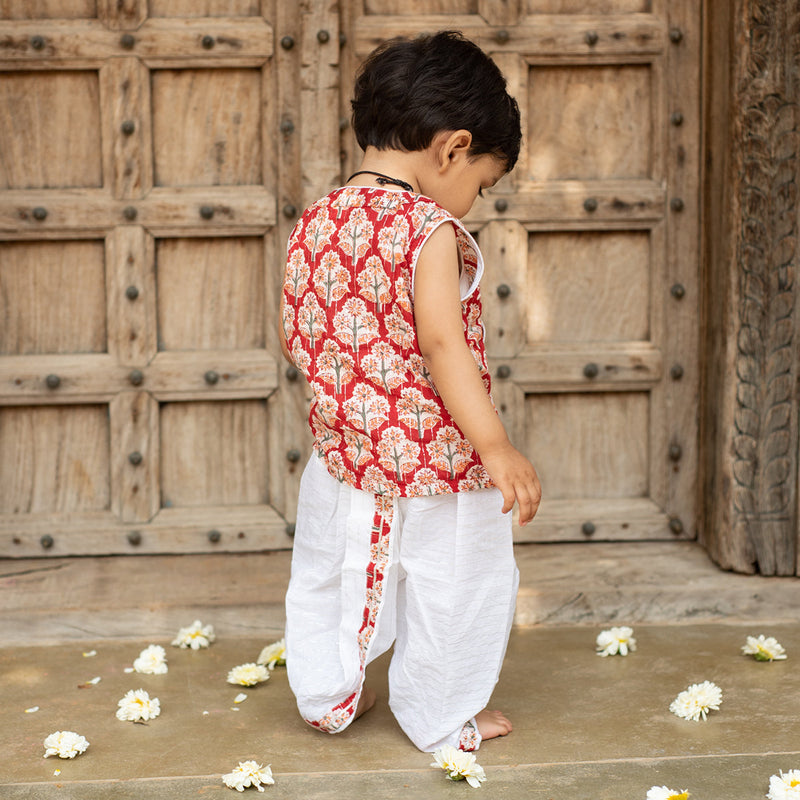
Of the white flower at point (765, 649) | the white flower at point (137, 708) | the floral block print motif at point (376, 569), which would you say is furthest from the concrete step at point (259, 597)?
the floral block print motif at point (376, 569)

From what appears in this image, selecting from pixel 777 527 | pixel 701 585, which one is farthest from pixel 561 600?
pixel 777 527

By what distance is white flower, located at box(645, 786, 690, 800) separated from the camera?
1.66 meters

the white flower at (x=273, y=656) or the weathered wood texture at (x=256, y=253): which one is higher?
the weathered wood texture at (x=256, y=253)

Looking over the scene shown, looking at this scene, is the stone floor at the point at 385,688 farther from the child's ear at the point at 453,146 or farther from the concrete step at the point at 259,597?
the child's ear at the point at 453,146

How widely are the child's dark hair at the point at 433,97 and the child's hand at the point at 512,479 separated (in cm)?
52

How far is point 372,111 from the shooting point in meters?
1.79

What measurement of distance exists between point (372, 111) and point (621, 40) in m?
1.21

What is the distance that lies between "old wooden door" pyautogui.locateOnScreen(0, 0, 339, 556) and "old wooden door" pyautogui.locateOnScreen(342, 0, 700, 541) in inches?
12.2

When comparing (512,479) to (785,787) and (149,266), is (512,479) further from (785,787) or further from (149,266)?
(149,266)

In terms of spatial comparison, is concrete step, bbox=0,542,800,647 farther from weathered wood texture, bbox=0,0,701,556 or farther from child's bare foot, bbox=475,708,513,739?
child's bare foot, bbox=475,708,513,739

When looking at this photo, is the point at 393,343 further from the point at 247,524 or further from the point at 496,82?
the point at 247,524

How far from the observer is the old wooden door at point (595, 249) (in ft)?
8.98

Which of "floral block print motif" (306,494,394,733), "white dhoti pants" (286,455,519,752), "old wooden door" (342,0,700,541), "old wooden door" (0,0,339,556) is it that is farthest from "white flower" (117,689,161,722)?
"old wooden door" (342,0,700,541)

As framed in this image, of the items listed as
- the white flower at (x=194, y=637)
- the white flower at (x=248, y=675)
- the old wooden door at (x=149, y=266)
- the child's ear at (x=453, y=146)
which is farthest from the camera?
the old wooden door at (x=149, y=266)
